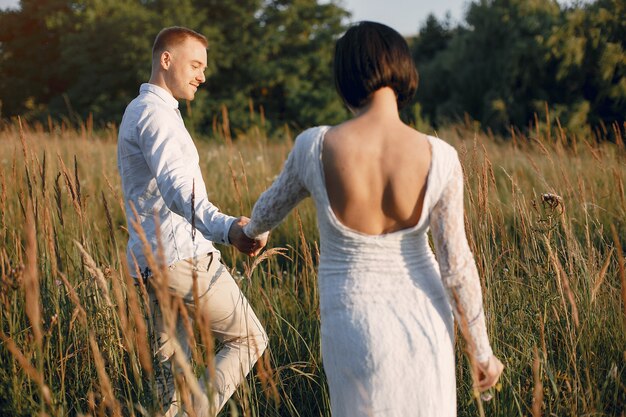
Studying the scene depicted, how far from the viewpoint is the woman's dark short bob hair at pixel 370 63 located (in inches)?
66.6

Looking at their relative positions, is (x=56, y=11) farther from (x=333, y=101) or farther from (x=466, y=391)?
(x=466, y=391)

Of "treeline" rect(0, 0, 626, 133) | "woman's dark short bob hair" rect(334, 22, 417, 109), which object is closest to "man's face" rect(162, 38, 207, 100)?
"woman's dark short bob hair" rect(334, 22, 417, 109)

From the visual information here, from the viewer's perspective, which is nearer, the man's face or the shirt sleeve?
the shirt sleeve

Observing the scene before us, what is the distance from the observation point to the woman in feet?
5.45

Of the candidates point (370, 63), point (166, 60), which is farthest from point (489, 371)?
point (166, 60)

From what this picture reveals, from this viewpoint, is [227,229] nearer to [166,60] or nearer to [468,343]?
[166,60]

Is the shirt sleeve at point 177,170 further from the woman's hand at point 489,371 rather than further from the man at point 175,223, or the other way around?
the woman's hand at point 489,371

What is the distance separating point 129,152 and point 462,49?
2405cm

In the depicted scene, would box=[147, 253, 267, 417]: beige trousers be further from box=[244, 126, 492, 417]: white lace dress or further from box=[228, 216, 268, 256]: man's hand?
box=[244, 126, 492, 417]: white lace dress

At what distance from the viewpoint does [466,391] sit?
8.16 ft

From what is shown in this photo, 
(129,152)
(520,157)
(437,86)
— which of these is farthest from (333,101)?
(129,152)

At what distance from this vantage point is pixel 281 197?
1.87 meters

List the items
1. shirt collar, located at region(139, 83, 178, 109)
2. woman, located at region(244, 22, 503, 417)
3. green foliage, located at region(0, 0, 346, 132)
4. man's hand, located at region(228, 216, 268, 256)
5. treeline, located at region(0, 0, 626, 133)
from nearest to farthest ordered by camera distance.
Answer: woman, located at region(244, 22, 503, 417) < man's hand, located at region(228, 216, 268, 256) < shirt collar, located at region(139, 83, 178, 109) < treeline, located at region(0, 0, 626, 133) < green foliage, located at region(0, 0, 346, 132)

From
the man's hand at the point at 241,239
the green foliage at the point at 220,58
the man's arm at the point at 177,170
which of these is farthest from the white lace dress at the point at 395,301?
the green foliage at the point at 220,58
